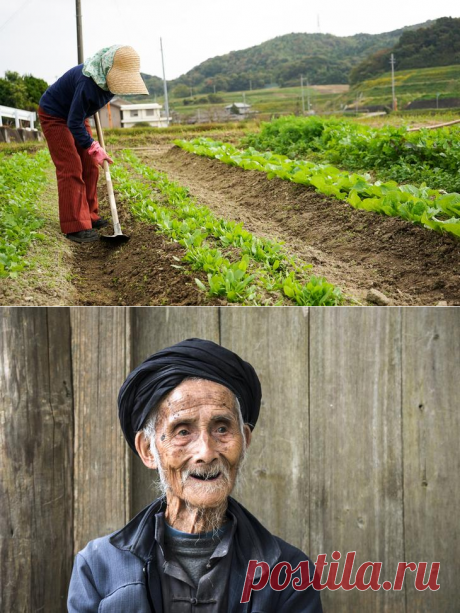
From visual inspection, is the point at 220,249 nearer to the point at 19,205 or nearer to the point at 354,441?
the point at 19,205

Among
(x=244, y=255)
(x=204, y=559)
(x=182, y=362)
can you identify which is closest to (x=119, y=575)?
(x=204, y=559)

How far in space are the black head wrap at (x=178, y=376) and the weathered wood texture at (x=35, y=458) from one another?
0.90 feet

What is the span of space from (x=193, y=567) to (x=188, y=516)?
14cm

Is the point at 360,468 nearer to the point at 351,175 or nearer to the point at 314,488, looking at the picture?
the point at 314,488

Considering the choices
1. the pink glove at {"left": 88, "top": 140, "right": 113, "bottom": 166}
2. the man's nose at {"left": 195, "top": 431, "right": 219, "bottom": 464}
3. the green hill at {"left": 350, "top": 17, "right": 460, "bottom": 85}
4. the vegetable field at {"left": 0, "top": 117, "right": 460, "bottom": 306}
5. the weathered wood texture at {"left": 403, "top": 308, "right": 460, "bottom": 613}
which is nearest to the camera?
the man's nose at {"left": 195, "top": 431, "right": 219, "bottom": 464}

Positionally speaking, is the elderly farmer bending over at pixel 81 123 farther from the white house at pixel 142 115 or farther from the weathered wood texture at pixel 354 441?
the weathered wood texture at pixel 354 441

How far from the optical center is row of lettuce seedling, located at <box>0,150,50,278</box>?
1.86 meters

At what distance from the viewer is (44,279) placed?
6.24ft

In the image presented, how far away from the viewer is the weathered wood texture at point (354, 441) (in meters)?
2.09

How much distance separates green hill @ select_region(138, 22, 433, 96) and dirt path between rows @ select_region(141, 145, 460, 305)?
1.01ft

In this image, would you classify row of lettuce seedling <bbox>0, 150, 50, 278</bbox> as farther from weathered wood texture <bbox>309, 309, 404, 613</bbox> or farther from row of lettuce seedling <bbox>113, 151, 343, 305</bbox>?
weathered wood texture <bbox>309, 309, 404, 613</bbox>

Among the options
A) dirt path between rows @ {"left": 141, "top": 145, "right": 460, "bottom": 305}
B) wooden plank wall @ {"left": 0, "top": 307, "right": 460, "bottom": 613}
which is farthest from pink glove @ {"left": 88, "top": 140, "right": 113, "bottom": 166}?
wooden plank wall @ {"left": 0, "top": 307, "right": 460, "bottom": 613}

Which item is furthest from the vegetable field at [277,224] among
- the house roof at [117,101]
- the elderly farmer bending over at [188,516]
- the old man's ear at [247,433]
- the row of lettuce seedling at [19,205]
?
the old man's ear at [247,433]

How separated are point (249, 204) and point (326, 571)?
1.23 m
